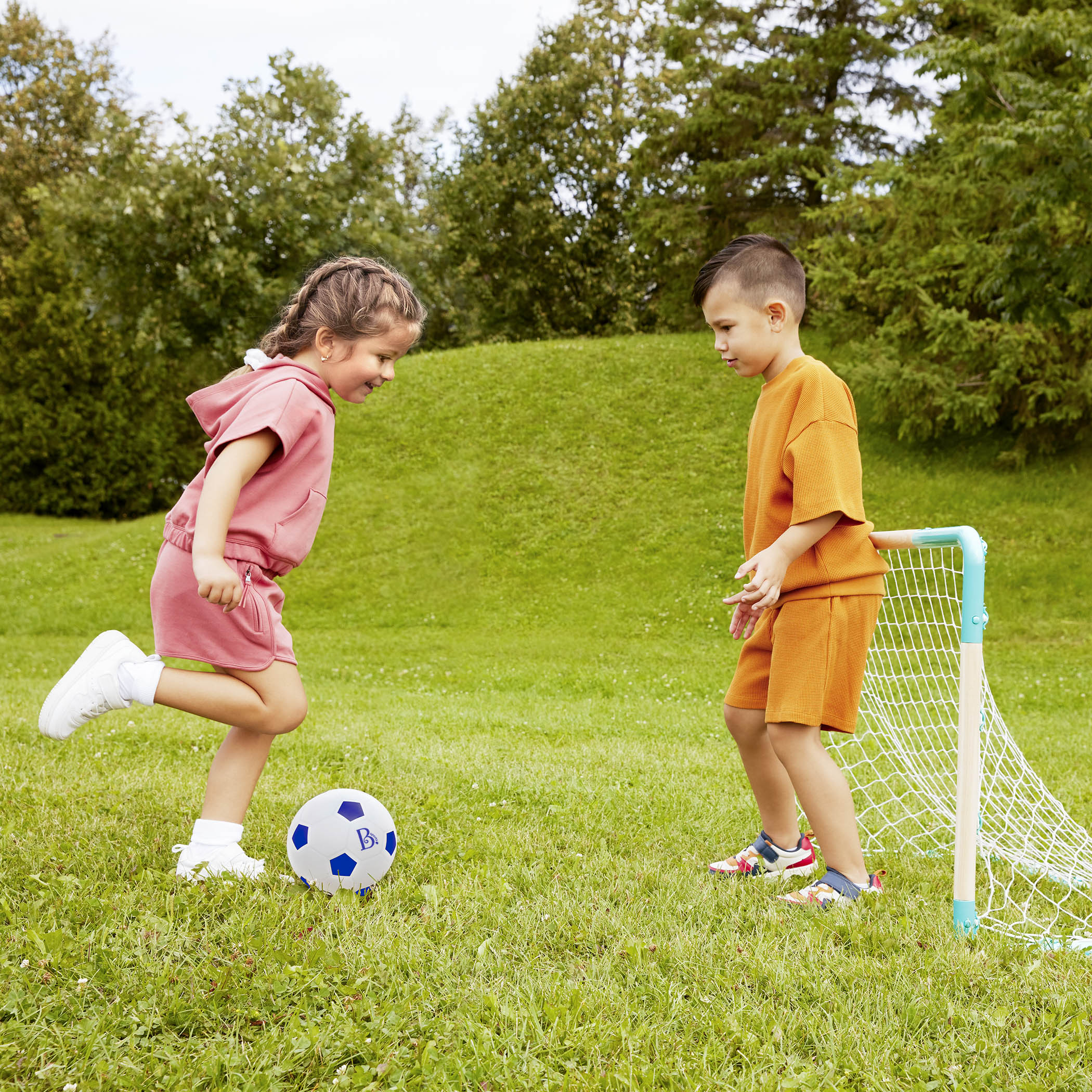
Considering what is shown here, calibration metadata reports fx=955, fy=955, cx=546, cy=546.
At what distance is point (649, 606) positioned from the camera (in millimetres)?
14469

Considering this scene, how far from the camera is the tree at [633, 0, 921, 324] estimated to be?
24047mm

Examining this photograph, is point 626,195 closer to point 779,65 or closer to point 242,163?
point 779,65

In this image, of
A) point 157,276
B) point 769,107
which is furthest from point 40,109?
point 769,107

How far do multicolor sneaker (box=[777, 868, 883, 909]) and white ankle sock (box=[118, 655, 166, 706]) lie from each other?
2.31 meters

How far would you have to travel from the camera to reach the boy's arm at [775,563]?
3135mm

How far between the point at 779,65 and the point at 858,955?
25669 millimetres

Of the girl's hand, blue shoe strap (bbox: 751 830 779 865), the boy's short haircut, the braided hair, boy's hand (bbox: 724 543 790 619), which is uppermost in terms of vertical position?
the boy's short haircut

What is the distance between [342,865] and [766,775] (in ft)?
5.36

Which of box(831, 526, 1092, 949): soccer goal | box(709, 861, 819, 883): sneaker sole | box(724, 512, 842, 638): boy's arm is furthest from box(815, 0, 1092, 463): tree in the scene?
box(709, 861, 819, 883): sneaker sole

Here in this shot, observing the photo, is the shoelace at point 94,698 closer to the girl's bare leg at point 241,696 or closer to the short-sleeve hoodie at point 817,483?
the girl's bare leg at point 241,696

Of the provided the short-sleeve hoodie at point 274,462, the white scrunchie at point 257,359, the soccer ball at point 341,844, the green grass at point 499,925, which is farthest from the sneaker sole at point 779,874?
the white scrunchie at point 257,359

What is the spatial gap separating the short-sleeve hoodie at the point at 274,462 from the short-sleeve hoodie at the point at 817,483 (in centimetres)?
154

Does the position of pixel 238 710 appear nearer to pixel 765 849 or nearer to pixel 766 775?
pixel 766 775

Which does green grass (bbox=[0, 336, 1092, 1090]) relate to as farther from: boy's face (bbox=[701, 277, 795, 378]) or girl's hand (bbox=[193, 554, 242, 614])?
boy's face (bbox=[701, 277, 795, 378])
